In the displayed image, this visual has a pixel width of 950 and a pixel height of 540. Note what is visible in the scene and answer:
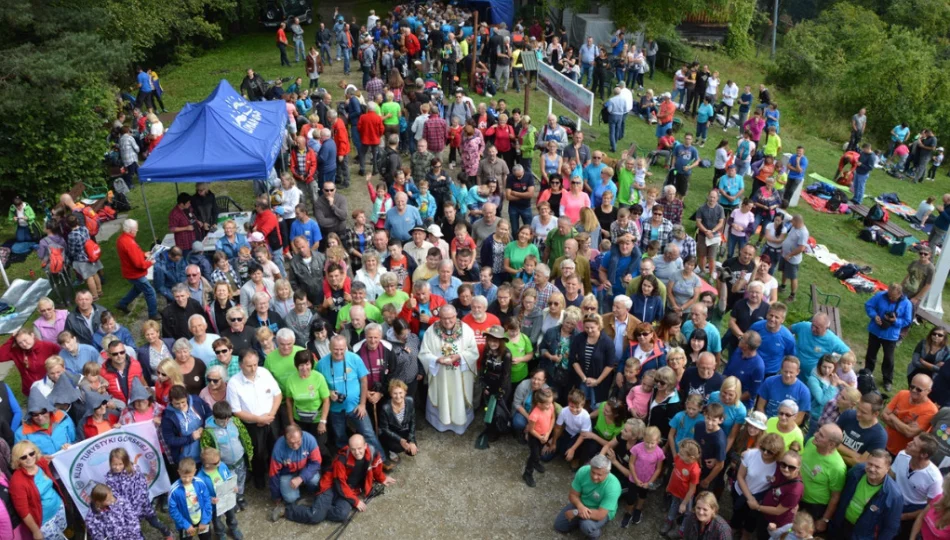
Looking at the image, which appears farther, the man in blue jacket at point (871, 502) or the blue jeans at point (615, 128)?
the blue jeans at point (615, 128)

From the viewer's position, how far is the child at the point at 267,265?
29.2ft

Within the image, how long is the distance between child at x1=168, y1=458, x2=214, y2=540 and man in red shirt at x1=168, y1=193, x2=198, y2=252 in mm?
5010

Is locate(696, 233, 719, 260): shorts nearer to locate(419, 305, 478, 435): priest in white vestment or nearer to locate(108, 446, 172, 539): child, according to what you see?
locate(419, 305, 478, 435): priest in white vestment

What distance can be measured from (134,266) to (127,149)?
6.93 metres

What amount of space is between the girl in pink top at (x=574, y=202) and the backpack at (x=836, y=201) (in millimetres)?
8445

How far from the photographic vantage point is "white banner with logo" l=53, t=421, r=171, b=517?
21.5 feet

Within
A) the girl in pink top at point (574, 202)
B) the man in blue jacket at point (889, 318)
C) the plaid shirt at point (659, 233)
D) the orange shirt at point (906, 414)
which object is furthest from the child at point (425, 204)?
the orange shirt at point (906, 414)

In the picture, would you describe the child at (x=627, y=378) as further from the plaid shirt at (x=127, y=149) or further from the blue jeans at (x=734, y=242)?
the plaid shirt at (x=127, y=149)

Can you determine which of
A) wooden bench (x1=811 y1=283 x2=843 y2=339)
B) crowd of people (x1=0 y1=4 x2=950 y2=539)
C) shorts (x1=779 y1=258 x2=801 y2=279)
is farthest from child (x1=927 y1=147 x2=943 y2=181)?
shorts (x1=779 y1=258 x2=801 y2=279)

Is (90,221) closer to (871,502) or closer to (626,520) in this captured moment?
(626,520)

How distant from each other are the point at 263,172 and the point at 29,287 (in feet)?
16.4

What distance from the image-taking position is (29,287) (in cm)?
1196

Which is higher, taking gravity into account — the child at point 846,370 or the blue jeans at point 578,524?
the child at point 846,370

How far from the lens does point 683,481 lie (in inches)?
258
